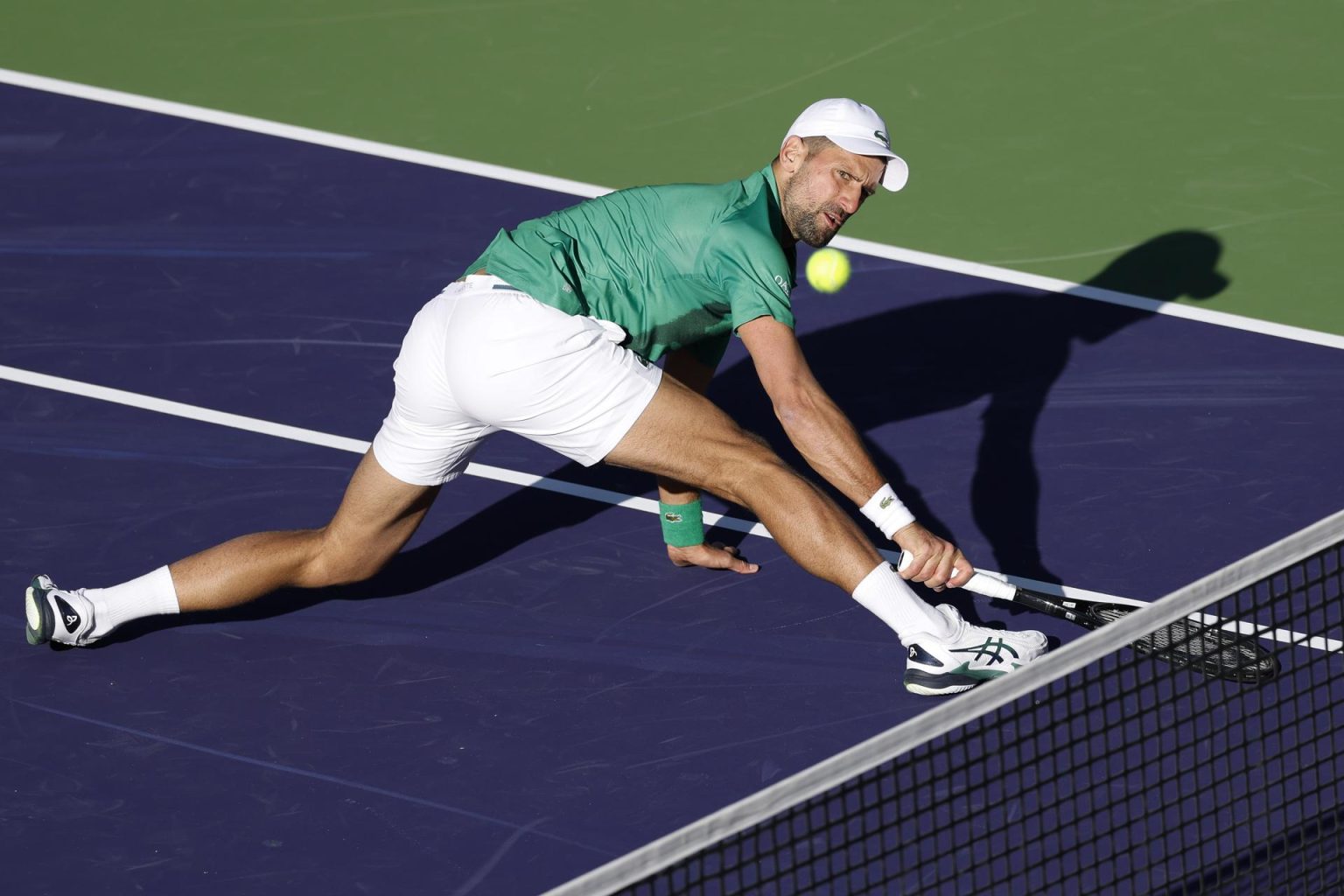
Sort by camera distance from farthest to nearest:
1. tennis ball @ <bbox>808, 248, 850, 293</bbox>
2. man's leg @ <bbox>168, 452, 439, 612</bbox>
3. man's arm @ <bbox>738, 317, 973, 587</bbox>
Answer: tennis ball @ <bbox>808, 248, 850, 293</bbox>, man's leg @ <bbox>168, 452, 439, 612</bbox>, man's arm @ <bbox>738, 317, 973, 587</bbox>

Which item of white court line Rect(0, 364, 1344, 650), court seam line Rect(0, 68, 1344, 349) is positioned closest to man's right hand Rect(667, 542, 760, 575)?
white court line Rect(0, 364, 1344, 650)

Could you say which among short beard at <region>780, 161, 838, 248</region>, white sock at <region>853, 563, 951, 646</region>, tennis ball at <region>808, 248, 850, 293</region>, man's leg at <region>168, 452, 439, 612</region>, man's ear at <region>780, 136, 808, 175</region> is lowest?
white sock at <region>853, 563, 951, 646</region>

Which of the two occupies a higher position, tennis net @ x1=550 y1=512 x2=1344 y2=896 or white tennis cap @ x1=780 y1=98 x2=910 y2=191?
white tennis cap @ x1=780 y1=98 x2=910 y2=191

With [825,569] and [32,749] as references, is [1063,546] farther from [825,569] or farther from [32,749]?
[32,749]

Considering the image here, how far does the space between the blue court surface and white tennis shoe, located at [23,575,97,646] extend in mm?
154

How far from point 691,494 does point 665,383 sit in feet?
2.95

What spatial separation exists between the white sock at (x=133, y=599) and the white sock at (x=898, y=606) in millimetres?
2429

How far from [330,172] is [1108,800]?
19.5 ft

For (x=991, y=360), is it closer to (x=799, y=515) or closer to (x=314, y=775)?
(x=799, y=515)

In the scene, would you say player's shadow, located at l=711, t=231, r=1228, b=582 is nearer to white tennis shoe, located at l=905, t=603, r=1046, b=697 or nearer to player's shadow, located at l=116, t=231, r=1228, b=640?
player's shadow, located at l=116, t=231, r=1228, b=640

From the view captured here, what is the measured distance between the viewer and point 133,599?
6.92 meters

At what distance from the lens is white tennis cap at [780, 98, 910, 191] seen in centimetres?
641

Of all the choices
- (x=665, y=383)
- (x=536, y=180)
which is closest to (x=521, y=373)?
(x=665, y=383)

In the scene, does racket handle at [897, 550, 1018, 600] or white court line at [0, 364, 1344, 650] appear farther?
white court line at [0, 364, 1344, 650]
